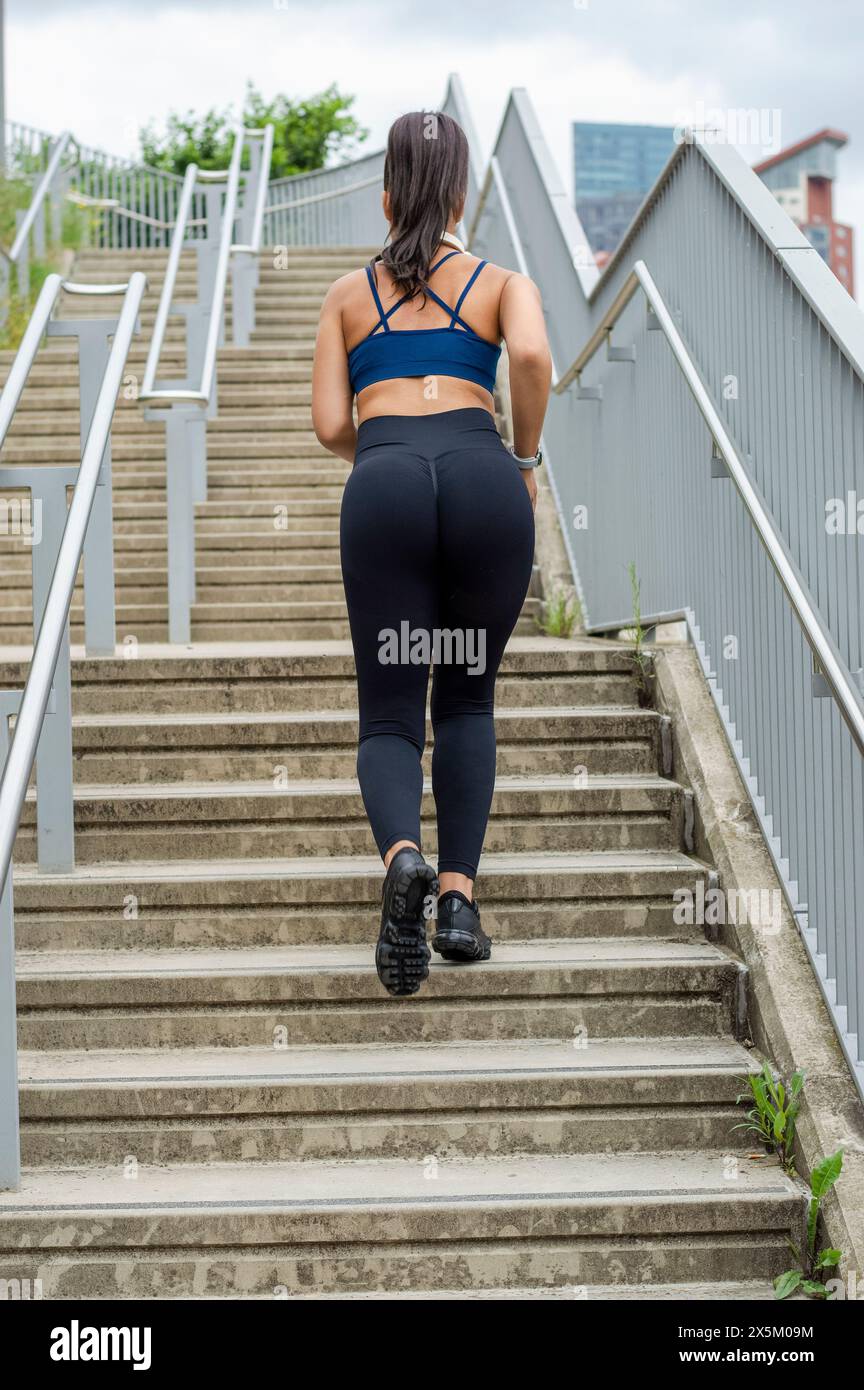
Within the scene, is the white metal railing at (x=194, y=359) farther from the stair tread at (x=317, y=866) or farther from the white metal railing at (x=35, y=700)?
the stair tread at (x=317, y=866)

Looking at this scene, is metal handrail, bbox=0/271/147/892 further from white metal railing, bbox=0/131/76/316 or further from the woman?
white metal railing, bbox=0/131/76/316

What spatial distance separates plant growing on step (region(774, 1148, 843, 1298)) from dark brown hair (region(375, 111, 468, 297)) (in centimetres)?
179

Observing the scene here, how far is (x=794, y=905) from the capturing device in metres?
2.99

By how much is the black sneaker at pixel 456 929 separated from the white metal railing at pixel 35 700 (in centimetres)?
86

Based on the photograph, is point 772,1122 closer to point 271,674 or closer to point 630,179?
point 271,674

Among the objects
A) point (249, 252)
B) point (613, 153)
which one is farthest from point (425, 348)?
point (613, 153)

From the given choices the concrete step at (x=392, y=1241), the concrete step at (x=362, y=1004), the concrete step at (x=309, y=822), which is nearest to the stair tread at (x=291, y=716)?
the concrete step at (x=309, y=822)

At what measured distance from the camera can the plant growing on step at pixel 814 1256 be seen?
7.79 ft

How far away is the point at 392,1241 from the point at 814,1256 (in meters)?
0.73

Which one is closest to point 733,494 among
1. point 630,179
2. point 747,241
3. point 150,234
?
point 747,241

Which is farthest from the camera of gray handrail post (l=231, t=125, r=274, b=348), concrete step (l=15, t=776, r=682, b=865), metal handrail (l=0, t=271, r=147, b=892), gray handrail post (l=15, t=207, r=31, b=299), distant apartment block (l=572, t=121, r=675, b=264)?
distant apartment block (l=572, t=121, r=675, b=264)

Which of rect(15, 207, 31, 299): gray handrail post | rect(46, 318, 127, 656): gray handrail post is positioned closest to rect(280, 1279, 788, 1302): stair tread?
rect(46, 318, 127, 656): gray handrail post

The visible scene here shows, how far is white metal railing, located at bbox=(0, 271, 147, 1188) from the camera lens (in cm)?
235

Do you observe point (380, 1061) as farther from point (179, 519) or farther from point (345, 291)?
point (179, 519)
